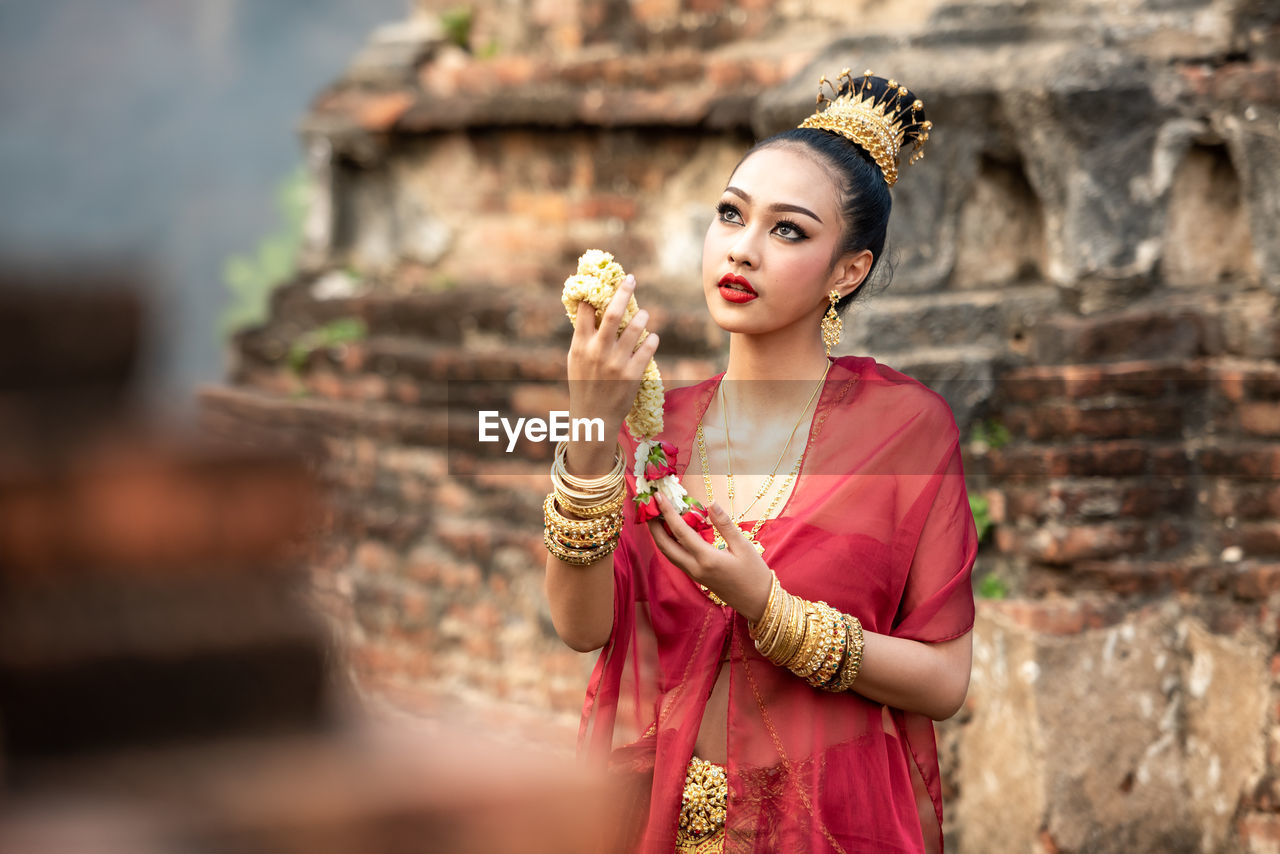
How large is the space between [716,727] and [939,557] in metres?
0.37

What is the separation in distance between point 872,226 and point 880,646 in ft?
1.85

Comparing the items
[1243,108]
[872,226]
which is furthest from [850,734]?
[1243,108]

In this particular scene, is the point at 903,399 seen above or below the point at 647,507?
above

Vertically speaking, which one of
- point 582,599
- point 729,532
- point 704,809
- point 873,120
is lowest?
point 704,809

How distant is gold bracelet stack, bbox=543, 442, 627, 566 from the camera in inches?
59.8

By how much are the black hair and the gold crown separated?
0.04 feet

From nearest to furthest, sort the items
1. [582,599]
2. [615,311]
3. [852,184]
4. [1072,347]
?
[615,311]
[582,599]
[852,184]
[1072,347]

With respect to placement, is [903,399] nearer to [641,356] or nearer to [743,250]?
[743,250]

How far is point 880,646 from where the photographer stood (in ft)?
5.41

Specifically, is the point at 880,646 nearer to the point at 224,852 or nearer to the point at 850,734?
the point at 850,734

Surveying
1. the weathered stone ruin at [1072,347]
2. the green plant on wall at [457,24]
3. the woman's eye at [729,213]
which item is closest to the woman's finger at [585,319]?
the woman's eye at [729,213]

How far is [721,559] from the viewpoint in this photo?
154 cm

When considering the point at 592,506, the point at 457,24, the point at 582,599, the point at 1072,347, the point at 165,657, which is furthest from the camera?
the point at 457,24

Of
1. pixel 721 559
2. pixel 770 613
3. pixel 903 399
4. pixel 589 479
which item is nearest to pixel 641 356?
pixel 589 479
